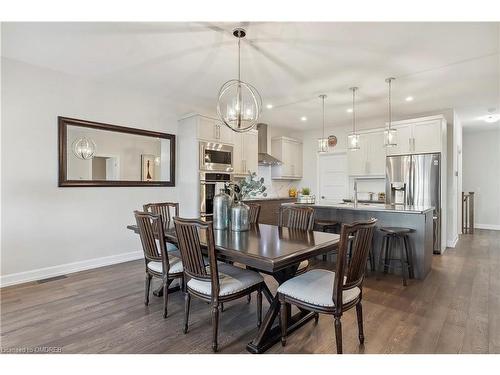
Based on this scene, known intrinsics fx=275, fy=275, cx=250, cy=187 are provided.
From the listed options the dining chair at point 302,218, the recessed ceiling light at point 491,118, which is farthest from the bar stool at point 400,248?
the recessed ceiling light at point 491,118

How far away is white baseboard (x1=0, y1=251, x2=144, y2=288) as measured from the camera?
3.25m

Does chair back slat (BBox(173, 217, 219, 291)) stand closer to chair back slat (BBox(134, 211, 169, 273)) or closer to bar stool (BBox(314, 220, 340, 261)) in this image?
chair back slat (BBox(134, 211, 169, 273))

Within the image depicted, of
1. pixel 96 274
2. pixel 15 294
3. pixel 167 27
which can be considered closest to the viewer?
pixel 167 27

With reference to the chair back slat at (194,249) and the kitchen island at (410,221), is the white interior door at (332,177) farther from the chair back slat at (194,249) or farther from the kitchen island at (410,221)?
the chair back slat at (194,249)

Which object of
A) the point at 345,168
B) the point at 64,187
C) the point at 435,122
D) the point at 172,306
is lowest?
the point at 172,306

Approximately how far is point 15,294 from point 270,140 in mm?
5406

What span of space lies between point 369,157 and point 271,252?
15.9 ft

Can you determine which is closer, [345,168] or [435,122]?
[435,122]

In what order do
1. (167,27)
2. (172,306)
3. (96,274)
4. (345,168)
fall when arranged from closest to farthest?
(167,27) → (172,306) → (96,274) → (345,168)

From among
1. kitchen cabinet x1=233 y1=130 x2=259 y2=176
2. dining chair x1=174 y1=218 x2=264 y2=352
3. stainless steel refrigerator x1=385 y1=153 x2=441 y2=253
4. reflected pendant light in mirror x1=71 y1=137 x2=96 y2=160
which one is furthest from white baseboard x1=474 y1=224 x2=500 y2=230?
reflected pendant light in mirror x1=71 y1=137 x2=96 y2=160

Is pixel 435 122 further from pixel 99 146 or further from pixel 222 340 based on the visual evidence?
pixel 99 146

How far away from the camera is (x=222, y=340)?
2.09 metres

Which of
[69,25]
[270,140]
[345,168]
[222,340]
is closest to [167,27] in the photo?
[69,25]

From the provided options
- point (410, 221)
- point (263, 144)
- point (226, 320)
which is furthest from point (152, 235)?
point (263, 144)
